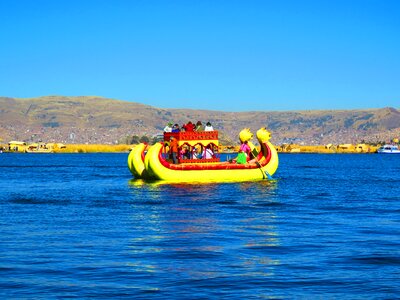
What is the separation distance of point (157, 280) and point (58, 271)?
209 cm

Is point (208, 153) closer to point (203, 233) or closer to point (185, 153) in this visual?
point (185, 153)

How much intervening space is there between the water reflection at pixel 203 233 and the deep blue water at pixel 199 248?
0.09ft

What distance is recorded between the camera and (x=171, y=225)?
24.0 m

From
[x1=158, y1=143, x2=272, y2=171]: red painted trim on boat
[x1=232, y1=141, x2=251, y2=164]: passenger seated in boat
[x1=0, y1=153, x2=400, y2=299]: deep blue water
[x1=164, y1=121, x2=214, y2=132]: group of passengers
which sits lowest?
[x1=0, y1=153, x2=400, y2=299]: deep blue water

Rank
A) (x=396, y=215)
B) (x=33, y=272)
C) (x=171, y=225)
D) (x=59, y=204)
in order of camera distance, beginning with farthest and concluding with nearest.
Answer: (x=59, y=204) < (x=396, y=215) < (x=171, y=225) < (x=33, y=272)

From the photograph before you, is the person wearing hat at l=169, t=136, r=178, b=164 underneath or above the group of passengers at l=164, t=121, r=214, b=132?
underneath

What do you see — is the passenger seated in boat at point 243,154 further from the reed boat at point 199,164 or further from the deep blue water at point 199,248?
the deep blue water at point 199,248

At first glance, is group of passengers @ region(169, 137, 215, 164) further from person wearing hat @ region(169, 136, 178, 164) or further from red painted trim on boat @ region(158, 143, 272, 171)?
red painted trim on boat @ region(158, 143, 272, 171)

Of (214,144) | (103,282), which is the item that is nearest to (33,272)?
(103,282)

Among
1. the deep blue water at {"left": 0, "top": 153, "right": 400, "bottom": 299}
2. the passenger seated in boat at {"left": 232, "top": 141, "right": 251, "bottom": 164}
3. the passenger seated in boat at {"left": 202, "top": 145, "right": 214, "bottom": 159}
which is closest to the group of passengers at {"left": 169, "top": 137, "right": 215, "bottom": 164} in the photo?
the passenger seated in boat at {"left": 202, "top": 145, "right": 214, "bottom": 159}

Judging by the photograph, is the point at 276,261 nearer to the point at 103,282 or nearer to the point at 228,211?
the point at 103,282

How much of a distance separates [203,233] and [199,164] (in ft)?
67.8

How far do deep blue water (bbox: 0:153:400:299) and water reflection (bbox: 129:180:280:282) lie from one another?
0.03 m

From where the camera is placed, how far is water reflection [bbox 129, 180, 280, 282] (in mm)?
16969
